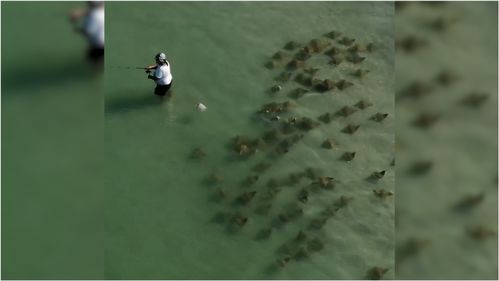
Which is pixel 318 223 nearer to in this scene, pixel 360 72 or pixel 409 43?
pixel 360 72

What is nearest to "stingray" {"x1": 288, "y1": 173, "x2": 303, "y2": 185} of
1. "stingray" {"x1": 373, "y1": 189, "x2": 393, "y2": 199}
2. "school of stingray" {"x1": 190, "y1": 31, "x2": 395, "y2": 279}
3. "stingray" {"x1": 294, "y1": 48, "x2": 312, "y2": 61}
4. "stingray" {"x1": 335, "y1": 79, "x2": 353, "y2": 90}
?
"school of stingray" {"x1": 190, "y1": 31, "x2": 395, "y2": 279}

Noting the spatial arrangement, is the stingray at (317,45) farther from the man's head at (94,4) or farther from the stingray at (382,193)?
the man's head at (94,4)

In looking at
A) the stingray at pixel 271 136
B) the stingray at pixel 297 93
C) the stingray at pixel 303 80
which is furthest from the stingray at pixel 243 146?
the stingray at pixel 303 80

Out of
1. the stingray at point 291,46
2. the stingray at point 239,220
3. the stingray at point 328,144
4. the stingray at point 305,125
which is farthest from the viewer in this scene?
the stingray at point 291,46

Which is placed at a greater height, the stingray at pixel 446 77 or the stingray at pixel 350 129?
the stingray at pixel 446 77

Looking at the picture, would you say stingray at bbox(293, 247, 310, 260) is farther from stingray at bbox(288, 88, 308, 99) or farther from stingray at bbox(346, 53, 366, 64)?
stingray at bbox(346, 53, 366, 64)

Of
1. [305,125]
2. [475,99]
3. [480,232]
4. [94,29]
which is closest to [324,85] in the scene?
[305,125]
